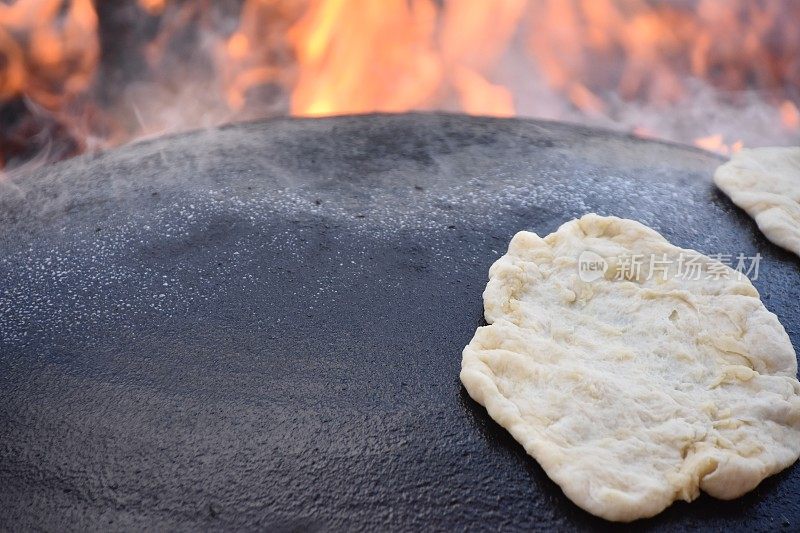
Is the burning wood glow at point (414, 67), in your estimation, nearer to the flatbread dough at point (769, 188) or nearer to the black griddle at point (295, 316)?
the black griddle at point (295, 316)

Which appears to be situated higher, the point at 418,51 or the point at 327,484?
the point at 327,484

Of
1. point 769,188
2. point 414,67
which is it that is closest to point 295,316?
point 769,188

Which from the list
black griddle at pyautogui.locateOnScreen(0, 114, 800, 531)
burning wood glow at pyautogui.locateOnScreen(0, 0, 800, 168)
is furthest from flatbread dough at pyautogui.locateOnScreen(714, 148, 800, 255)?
burning wood glow at pyautogui.locateOnScreen(0, 0, 800, 168)

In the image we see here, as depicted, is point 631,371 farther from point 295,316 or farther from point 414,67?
point 414,67

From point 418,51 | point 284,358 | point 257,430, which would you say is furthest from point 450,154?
point 418,51

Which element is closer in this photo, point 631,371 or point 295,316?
point 631,371

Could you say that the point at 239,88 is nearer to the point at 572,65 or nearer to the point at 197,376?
the point at 572,65
